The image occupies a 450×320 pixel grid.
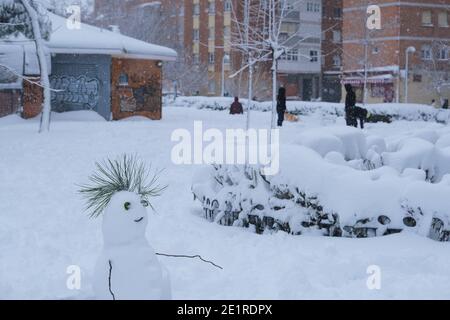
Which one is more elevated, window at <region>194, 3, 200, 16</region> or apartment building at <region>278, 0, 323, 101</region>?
window at <region>194, 3, 200, 16</region>

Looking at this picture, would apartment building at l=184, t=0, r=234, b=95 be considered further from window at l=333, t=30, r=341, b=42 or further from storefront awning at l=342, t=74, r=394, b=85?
storefront awning at l=342, t=74, r=394, b=85

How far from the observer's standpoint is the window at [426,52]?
47525 mm

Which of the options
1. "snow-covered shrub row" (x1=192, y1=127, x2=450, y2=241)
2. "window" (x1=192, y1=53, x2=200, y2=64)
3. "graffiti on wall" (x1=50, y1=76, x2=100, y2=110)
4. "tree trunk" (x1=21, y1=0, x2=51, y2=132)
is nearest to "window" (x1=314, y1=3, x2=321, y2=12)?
"window" (x1=192, y1=53, x2=200, y2=64)

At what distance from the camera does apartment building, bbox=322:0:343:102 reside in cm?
6031

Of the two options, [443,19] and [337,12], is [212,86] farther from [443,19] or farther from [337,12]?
[443,19]

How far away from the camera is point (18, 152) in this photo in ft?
50.5

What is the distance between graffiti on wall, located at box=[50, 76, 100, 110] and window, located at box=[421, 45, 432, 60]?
28.3 metres

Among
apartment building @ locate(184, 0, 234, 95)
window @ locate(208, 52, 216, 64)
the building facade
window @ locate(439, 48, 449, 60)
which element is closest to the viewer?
the building facade

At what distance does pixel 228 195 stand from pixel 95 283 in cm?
384

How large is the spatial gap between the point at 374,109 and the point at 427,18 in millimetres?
21898

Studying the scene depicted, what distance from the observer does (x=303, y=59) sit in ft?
194

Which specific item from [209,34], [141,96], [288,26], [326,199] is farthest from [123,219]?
[209,34]

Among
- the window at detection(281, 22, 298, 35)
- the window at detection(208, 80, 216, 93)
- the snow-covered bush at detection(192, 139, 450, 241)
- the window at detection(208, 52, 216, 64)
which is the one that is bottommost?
the snow-covered bush at detection(192, 139, 450, 241)
